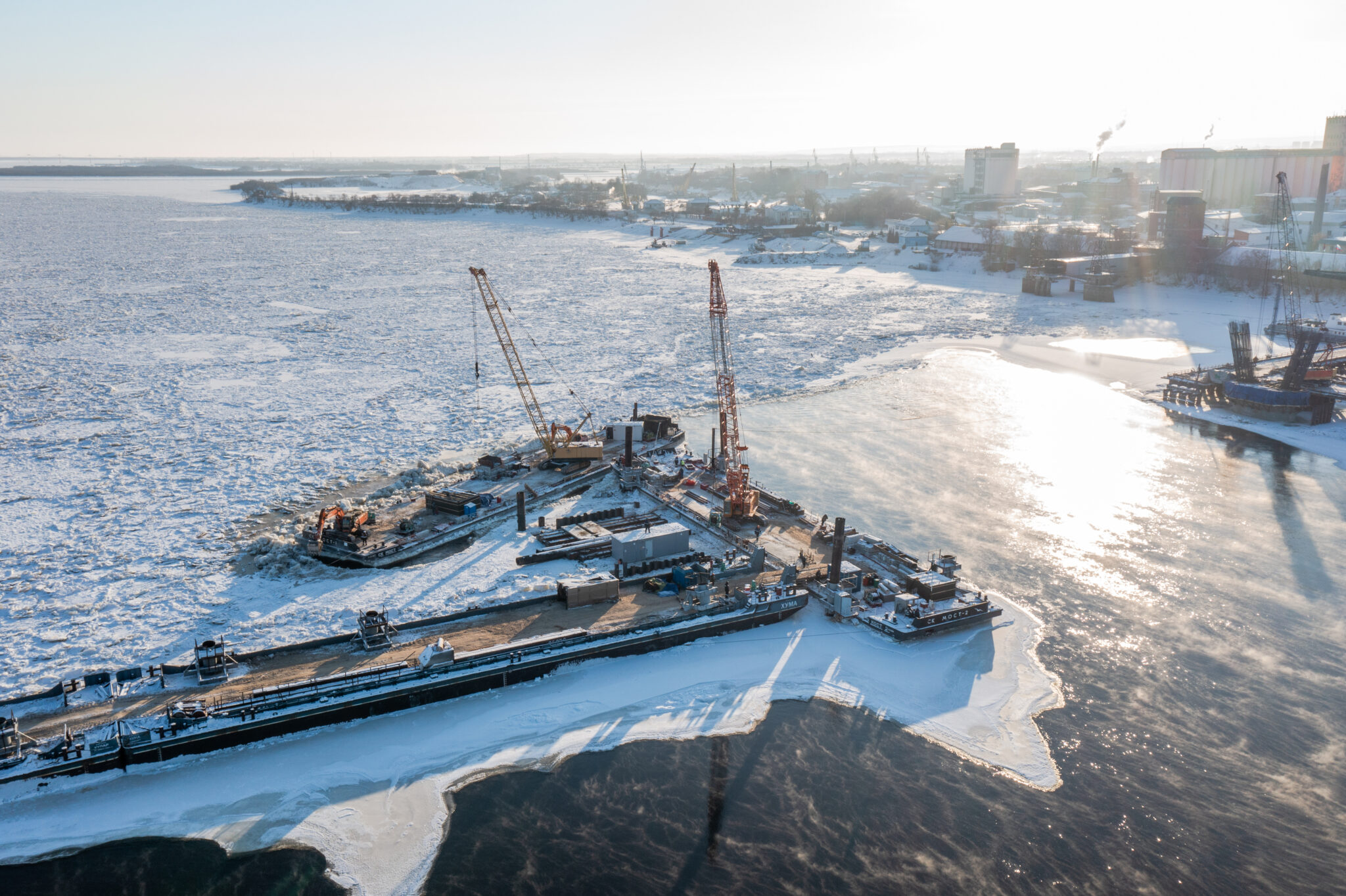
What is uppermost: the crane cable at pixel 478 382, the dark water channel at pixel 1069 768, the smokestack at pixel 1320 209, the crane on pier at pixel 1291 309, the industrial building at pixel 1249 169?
the industrial building at pixel 1249 169

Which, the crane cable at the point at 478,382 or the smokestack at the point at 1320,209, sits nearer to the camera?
the crane cable at the point at 478,382

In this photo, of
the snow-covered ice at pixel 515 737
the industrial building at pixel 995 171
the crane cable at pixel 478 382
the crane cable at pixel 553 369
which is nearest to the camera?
the snow-covered ice at pixel 515 737

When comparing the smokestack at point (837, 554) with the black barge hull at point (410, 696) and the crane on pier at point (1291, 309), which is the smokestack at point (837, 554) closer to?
the black barge hull at point (410, 696)


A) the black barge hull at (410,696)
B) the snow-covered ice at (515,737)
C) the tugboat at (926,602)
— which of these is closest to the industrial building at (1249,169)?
the tugboat at (926,602)

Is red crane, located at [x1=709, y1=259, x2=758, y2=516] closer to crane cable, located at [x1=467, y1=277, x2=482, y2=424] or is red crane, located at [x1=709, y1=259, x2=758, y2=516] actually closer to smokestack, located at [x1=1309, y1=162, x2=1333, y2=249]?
crane cable, located at [x1=467, y1=277, x2=482, y2=424]

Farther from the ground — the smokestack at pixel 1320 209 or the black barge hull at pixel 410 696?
the smokestack at pixel 1320 209

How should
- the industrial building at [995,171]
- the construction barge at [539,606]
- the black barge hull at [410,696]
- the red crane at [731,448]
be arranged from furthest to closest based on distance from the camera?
the industrial building at [995,171] → the red crane at [731,448] → the construction barge at [539,606] → the black barge hull at [410,696]

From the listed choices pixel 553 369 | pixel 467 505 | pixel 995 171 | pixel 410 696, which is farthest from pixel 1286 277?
pixel 995 171
